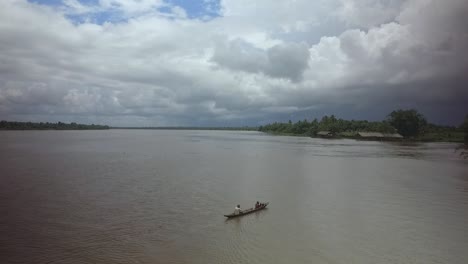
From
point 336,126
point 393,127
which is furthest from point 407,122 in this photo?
point 336,126

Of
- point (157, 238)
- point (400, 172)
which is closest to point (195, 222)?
point (157, 238)

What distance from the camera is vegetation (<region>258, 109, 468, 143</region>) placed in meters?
100

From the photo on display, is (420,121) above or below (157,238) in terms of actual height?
above

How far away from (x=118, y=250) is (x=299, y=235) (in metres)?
8.09

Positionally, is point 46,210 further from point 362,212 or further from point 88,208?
point 362,212

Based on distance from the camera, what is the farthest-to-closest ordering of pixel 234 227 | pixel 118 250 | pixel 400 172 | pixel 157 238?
1. pixel 400 172
2. pixel 234 227
3. pixel 157 238
4. pixel 118 250

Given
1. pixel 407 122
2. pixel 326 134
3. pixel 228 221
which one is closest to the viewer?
pixel 228 221

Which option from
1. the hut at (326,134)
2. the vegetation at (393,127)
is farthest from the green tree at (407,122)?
the hut at (326,134)

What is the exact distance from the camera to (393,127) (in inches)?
3947

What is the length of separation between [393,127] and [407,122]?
4190 millimetres

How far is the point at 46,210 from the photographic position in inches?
797

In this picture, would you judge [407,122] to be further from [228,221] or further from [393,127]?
[228,221]

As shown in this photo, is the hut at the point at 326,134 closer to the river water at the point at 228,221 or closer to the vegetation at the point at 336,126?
the vegetation at the point at 336,126

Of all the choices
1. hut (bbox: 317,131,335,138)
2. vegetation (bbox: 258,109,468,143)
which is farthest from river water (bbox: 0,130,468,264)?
hut (bbox: 317,131,335,138)
